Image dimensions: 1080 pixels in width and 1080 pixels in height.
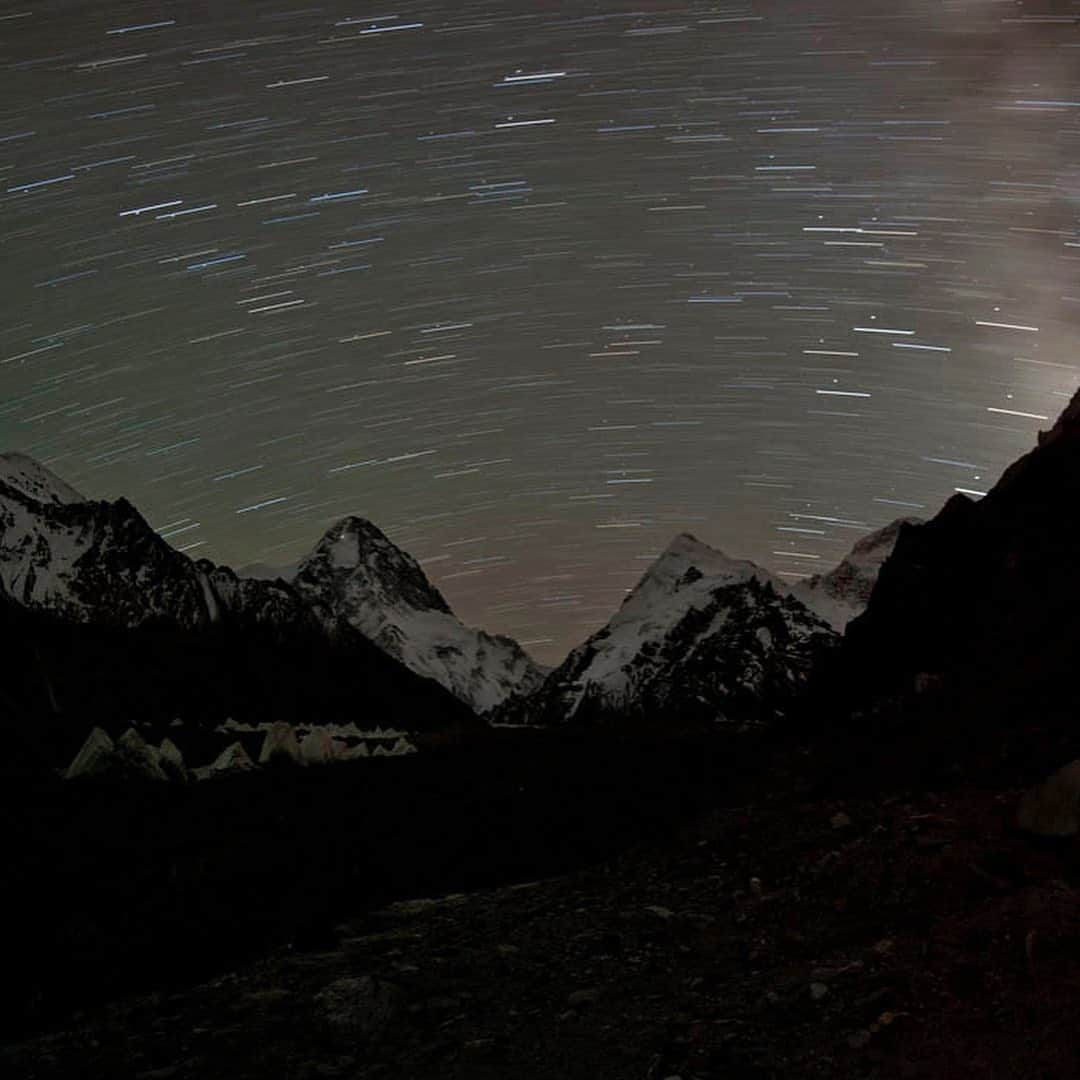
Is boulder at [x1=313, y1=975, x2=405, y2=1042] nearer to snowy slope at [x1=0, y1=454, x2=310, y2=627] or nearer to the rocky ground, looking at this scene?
the rocky ground

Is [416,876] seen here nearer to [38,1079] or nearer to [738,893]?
[738,893]

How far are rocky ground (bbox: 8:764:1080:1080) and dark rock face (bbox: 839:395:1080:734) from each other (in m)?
6.25

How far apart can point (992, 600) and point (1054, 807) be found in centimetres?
2216

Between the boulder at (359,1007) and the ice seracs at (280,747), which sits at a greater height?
the boulder at (359,1007)

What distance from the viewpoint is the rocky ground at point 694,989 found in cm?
424

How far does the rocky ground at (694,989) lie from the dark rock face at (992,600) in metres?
6.25

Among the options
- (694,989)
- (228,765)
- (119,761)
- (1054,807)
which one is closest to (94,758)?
(119,761)

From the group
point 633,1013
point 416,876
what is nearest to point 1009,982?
point 633,1013

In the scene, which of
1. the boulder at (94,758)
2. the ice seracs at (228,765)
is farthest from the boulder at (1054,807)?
the ice seracs at (228,765)

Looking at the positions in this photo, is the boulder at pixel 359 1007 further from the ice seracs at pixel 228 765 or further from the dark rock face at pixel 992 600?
the ice seracs at pixel 228 765

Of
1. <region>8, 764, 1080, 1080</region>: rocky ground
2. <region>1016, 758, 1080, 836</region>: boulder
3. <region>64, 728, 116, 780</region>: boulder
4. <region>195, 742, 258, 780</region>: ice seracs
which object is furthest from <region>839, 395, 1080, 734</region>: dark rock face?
<region>64, 728, 116, 780</region>: boulder

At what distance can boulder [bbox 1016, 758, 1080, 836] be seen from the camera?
638cm

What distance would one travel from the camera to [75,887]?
26.1 feet

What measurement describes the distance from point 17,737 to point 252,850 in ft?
30.7
